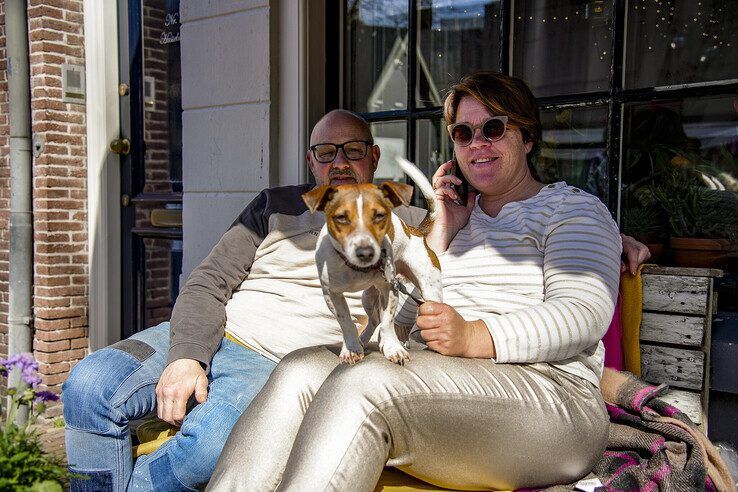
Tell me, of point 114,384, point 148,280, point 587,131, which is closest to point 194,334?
point 114,384

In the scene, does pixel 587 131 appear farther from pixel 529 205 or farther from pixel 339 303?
pixel 339 303

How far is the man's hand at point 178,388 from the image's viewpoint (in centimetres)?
220

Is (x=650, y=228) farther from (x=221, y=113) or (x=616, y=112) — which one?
(x=221, y=113)

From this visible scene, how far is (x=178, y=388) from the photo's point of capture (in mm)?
2211

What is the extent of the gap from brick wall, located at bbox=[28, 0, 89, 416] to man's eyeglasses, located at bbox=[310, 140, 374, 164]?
2.54 meters

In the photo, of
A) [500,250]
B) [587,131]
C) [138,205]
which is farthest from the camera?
[138,205]

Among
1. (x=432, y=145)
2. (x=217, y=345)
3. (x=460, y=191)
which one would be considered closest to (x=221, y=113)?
(x=432, y=145)

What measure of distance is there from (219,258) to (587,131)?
1673 millimetres

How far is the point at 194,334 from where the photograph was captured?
7.84 ft

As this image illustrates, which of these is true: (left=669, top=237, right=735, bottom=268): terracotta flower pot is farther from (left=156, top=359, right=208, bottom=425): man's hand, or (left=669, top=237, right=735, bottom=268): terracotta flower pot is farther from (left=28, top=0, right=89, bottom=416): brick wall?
(left=28, top=0, right=89, bottom=416): brick wall

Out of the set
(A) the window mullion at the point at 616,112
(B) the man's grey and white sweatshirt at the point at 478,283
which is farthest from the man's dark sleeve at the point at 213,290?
(A) the window mullion at the point at 616,112

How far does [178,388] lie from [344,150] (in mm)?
1052

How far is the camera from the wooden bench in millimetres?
2188

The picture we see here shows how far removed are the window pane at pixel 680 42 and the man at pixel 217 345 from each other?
113cm
